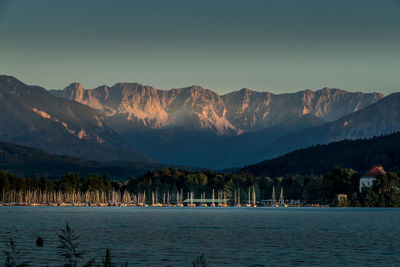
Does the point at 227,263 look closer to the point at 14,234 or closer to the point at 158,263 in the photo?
the point at 158,263

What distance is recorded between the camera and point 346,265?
7900cm

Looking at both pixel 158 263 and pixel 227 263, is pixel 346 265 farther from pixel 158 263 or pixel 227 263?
pixel 158 263

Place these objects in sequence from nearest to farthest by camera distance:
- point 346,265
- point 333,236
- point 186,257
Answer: point 346,265
point 186,257
point 333,236

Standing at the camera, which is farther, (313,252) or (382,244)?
(382,244)

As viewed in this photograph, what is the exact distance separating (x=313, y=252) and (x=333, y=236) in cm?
3263

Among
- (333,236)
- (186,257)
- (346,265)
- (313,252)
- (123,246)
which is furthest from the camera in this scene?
(333,236)

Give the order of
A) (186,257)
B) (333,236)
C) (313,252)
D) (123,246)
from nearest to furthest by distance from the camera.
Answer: (186,257) < (313,252) < (123,246) < (333,236)

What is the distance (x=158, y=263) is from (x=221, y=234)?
50.9 metres

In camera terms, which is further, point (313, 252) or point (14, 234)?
point (14, 234)

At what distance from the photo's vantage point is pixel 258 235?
5030 inches

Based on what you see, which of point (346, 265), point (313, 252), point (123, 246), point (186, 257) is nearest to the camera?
point (346, 265)

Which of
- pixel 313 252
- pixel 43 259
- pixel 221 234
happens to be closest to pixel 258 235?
pixel 221 234

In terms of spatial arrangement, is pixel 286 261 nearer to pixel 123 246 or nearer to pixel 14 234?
pixel 123 246

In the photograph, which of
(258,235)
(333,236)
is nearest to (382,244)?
(333,236)
